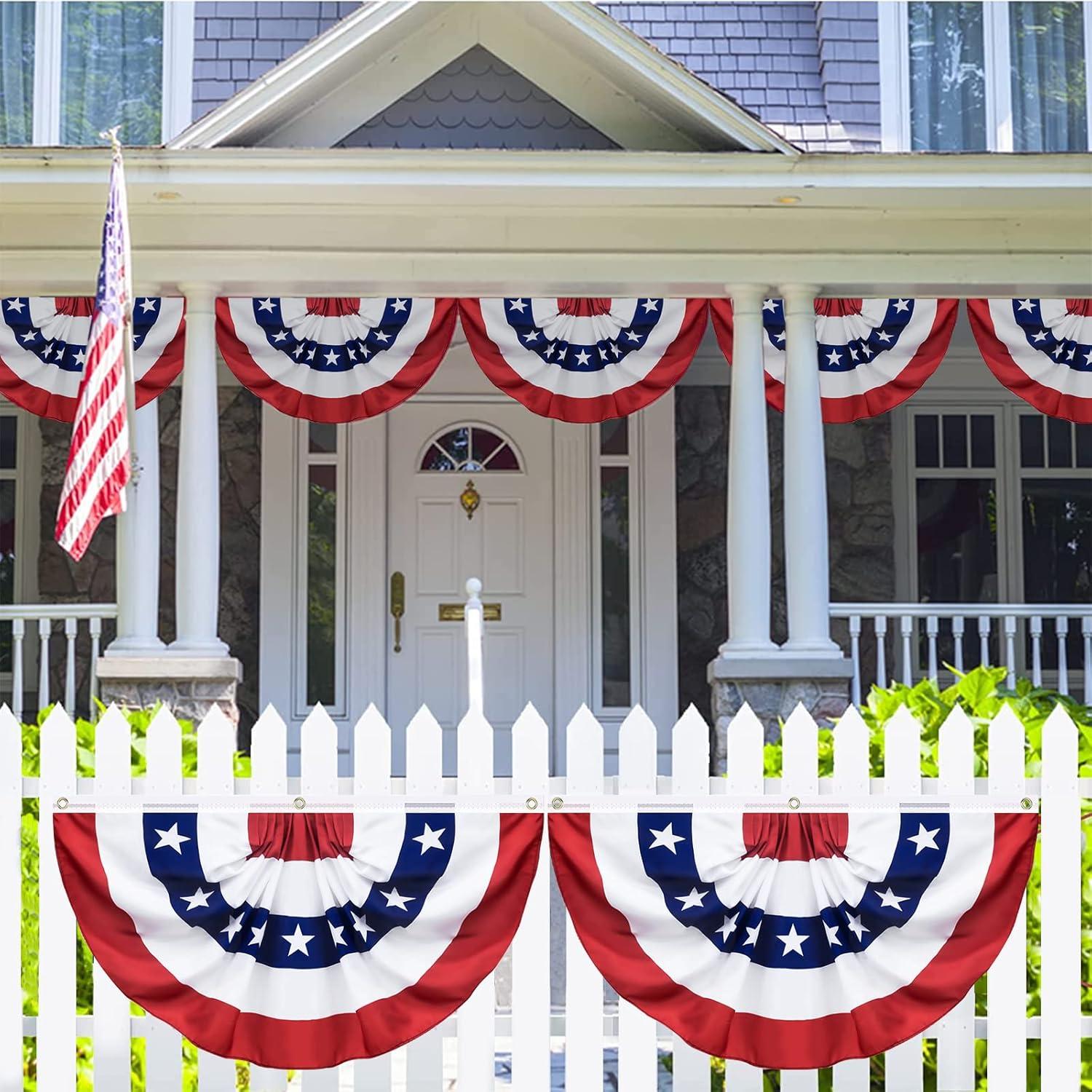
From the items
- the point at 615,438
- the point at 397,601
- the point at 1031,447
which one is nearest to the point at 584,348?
the point at 615,438

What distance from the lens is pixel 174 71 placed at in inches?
371

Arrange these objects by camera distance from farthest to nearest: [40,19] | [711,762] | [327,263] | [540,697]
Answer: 1. [540,697]
2. [40,19]
3. [711,762]
4. [327,263]

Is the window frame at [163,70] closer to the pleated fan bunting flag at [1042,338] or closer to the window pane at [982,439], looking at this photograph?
the pleated fan bunting flag at [1042,338]

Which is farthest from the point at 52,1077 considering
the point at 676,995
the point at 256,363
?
the point at 256,363

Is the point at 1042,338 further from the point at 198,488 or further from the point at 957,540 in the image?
the point at 198,488

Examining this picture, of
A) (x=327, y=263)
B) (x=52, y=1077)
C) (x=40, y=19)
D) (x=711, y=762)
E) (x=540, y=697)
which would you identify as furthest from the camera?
(x=540, y=697)

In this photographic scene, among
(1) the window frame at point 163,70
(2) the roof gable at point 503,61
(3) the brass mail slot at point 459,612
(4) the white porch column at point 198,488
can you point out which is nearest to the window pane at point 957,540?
(3) the brass mail slot at point 459,612

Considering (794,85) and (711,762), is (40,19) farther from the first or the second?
(711,762)

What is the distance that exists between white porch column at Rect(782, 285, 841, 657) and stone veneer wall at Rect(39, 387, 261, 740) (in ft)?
13.0

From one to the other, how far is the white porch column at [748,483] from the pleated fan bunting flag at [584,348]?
0.96 feet

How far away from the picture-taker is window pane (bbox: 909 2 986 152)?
9500mm

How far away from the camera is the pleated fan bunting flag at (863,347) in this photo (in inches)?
324

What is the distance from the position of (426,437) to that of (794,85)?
338cm

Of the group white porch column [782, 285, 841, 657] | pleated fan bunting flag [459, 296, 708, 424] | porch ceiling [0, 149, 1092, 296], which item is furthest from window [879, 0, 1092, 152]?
pleated fan bunting flag [459, 296, 708, 424]
